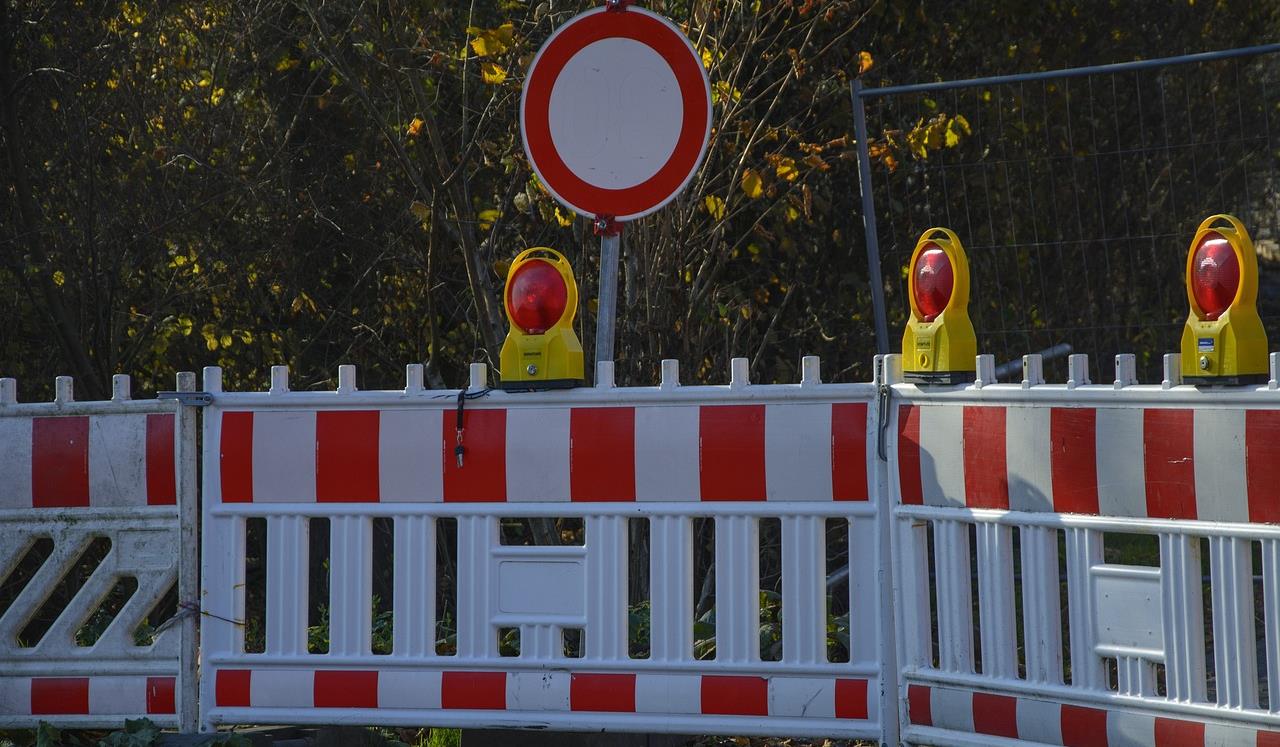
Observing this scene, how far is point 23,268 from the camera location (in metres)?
8.43

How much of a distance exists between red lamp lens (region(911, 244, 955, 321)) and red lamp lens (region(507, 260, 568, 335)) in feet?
3.66

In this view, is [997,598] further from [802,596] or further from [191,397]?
[191,397]

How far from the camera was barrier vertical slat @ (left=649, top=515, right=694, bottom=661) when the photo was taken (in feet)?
15.4

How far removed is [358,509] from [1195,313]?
102 inches

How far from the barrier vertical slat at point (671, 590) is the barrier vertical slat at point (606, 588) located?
98 millimetres

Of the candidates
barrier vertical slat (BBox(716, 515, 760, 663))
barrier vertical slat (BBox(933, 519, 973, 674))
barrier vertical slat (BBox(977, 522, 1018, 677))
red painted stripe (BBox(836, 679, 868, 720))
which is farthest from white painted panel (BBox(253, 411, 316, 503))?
barrier vertical slat (BBox(977, 522, 1018, 677))

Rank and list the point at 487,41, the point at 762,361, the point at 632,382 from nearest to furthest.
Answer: the point at 487,41 → the point at 632,382 → the point at 762,361

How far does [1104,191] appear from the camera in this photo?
6.32 metres

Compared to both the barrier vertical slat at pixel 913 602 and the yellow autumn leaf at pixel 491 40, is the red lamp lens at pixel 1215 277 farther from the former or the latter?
the yellow autumn leaf at pixel 491 40

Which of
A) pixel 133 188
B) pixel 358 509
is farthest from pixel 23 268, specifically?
pixel 358 509

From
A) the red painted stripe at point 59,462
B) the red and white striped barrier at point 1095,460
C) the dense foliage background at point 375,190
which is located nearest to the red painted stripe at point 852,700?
the red and white striped barrier at point 1095,460

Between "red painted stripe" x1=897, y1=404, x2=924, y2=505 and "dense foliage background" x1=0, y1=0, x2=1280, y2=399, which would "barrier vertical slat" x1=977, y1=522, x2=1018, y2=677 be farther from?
"dense foliage background" x1=0, y1=0, x2=1280, y2=399

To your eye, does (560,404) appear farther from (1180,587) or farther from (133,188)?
(133,188)

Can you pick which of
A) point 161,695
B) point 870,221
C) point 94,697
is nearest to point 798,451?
point 870,221
